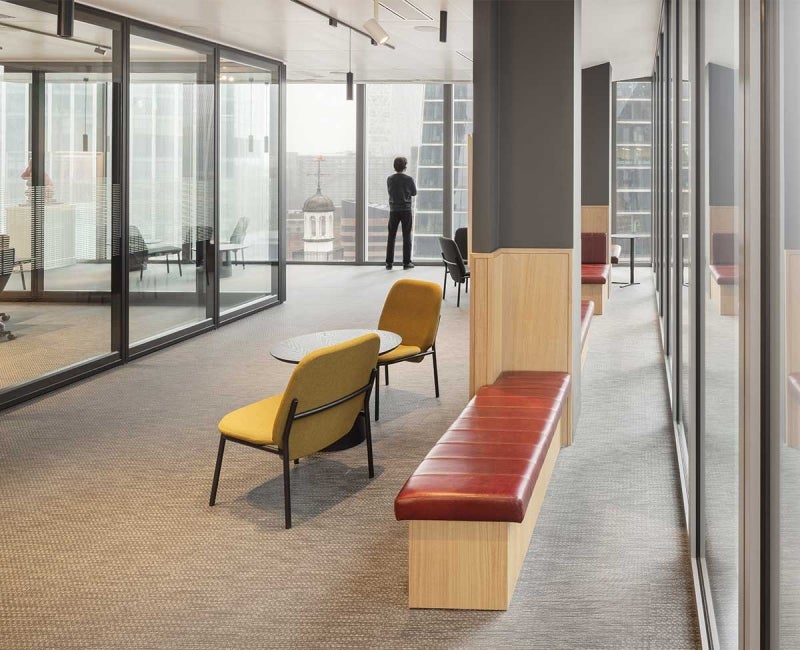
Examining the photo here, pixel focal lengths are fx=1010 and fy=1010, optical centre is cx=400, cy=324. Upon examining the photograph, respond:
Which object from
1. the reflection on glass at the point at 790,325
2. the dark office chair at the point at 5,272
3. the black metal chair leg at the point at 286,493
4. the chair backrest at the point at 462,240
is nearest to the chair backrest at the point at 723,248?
the reflection on glass at the point at 790,325

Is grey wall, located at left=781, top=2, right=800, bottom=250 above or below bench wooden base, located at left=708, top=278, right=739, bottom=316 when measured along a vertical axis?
above

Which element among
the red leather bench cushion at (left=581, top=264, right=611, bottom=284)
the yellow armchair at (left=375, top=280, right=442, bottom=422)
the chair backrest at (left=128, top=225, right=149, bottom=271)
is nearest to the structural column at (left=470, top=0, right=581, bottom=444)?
the yellow armchair at (left=375, top=280, right=442, bottom=422)

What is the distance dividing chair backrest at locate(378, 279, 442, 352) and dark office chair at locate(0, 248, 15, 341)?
2.49 m

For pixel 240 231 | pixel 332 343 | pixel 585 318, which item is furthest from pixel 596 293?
pixel 332 343

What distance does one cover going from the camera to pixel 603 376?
26.0ft

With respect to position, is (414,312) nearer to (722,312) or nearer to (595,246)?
(722,312)

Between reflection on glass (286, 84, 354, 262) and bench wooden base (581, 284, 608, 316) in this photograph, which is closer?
bench wooden base (581, 284, 608, 316)

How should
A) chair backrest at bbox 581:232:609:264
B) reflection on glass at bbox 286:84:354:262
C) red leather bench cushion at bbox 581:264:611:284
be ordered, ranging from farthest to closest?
reflection on glass at bbox 286:84:354:262
chair backrest at bbox 581:232:609:264
red leather bench cushion at bbox 581:264:611:284

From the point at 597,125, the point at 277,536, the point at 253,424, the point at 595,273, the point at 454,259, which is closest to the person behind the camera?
the point at 277,536

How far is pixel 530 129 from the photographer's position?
5789mm

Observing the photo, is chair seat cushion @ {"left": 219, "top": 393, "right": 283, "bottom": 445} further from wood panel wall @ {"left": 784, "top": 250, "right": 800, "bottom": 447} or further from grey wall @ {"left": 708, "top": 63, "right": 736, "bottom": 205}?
wood panel wall @ {"left": 784, "top": 250, "right": 800, "bottom": 447}

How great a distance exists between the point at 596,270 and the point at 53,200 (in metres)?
6.43

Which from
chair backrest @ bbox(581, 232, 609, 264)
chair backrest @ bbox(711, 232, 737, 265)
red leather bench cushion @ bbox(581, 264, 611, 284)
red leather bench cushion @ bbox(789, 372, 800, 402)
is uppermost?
chair backrest @ bbox(581, 232, 609, 264)

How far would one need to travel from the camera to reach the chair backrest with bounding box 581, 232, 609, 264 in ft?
41.4
